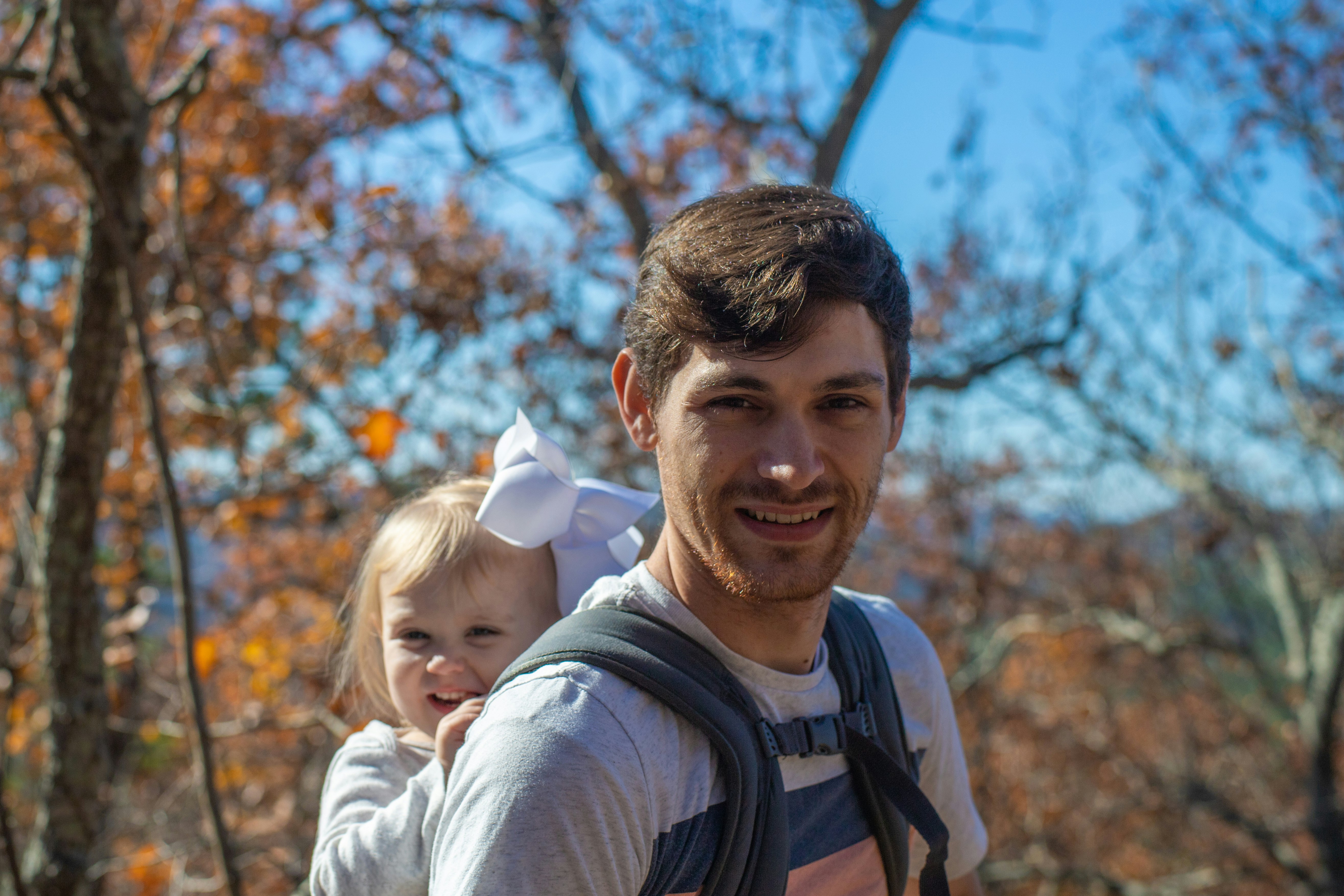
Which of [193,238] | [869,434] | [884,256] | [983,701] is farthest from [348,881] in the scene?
[983,701]

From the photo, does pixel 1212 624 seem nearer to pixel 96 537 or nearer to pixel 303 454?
pixel 303 454

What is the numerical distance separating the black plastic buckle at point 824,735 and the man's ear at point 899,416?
0.45 m

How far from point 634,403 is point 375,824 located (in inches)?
29.7

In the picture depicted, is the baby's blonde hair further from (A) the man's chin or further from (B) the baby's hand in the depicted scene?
(A) the man's chin

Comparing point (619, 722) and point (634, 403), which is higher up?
point (634, 403)

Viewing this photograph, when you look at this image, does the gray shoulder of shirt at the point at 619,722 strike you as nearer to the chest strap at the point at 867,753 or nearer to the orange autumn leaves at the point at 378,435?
the chest strap at the point at 867,753

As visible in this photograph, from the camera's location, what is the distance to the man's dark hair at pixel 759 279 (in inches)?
52.4

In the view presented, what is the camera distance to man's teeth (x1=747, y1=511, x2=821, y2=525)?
52.7 inches

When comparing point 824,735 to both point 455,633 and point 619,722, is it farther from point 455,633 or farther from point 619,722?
point 455,633

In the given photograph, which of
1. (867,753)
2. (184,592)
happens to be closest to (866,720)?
(867,753)

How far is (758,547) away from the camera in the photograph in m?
1.35

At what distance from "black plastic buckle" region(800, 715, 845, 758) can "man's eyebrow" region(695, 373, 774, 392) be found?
49 centimetres

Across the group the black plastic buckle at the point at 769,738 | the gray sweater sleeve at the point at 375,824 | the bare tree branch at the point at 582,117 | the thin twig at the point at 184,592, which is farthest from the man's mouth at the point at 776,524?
the bare tree branch at the point at 582,117

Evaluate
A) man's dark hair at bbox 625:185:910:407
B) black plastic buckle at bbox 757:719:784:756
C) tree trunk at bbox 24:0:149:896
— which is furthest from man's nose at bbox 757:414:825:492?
tree trunk at bbox 24:0:149:896
